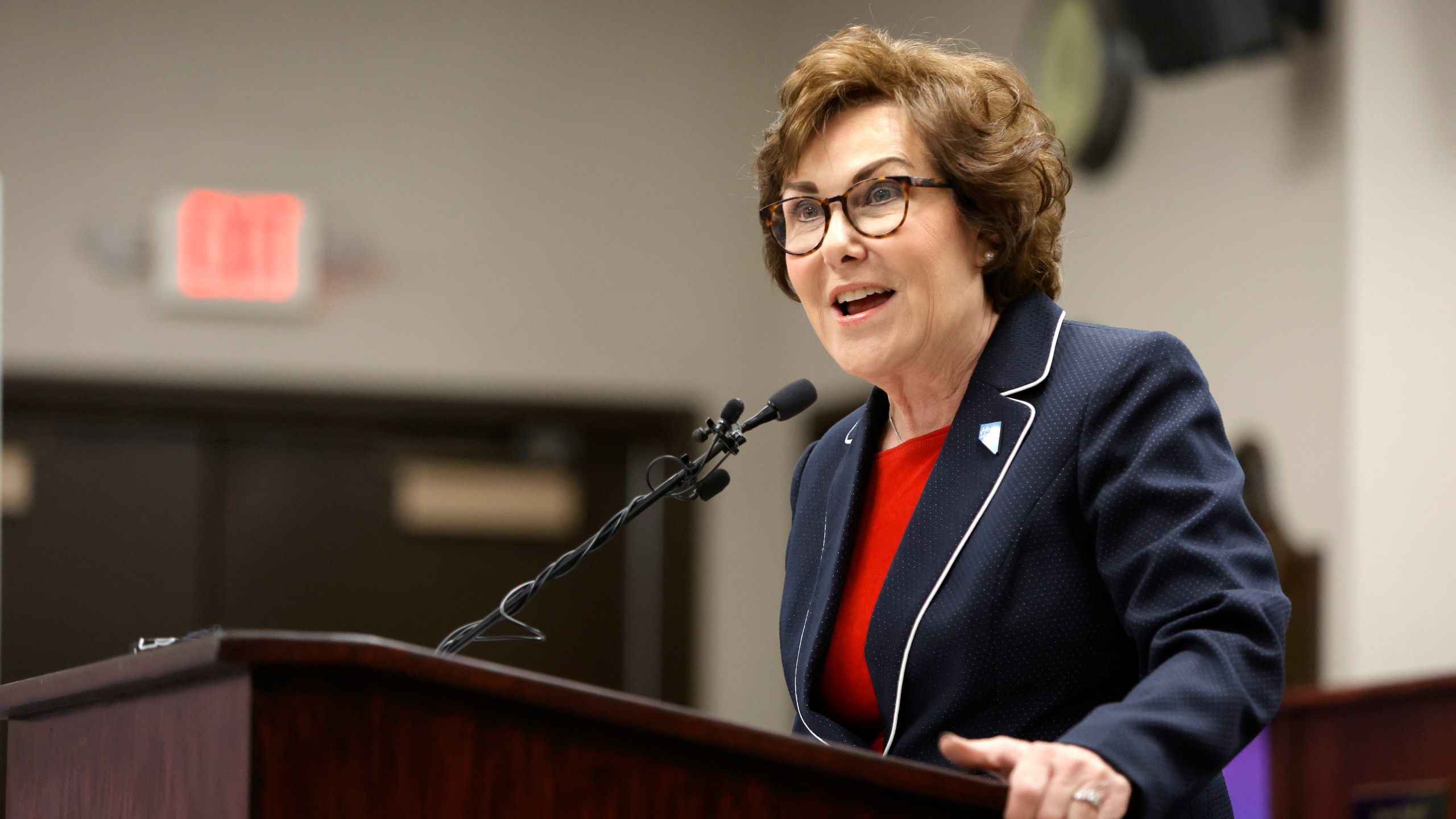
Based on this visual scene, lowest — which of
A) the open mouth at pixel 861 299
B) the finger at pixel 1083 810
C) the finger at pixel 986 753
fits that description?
the finger at pixel 1083 810

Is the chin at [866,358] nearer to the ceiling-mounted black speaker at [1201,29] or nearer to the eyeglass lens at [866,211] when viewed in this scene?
the eyeglass lens at [866,211]

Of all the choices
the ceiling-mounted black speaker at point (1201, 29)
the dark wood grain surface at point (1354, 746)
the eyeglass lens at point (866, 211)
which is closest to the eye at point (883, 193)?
the eyeglass lens at point (866, 211)

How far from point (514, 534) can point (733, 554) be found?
83cm

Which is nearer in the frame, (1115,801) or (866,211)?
(1115,801)

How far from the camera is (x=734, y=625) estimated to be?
553 centimetres

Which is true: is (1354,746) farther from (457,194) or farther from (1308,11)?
(457,194)

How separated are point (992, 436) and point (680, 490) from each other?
1.34 feet

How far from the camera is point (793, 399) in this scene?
64.0 inches

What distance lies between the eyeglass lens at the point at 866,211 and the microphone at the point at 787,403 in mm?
160

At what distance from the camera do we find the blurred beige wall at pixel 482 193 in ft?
15.9

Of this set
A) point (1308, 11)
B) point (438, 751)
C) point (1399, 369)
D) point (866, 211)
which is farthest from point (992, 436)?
point (1308, 11)

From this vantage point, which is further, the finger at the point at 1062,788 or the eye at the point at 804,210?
the eye at the point at 804,210

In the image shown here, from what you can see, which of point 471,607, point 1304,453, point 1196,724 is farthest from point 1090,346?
point 471,607

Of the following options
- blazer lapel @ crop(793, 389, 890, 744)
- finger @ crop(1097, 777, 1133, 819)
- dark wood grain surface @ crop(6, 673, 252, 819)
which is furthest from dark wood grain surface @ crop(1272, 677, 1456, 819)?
dark wood grain surface @ crop(6, 673, 252, 819)
